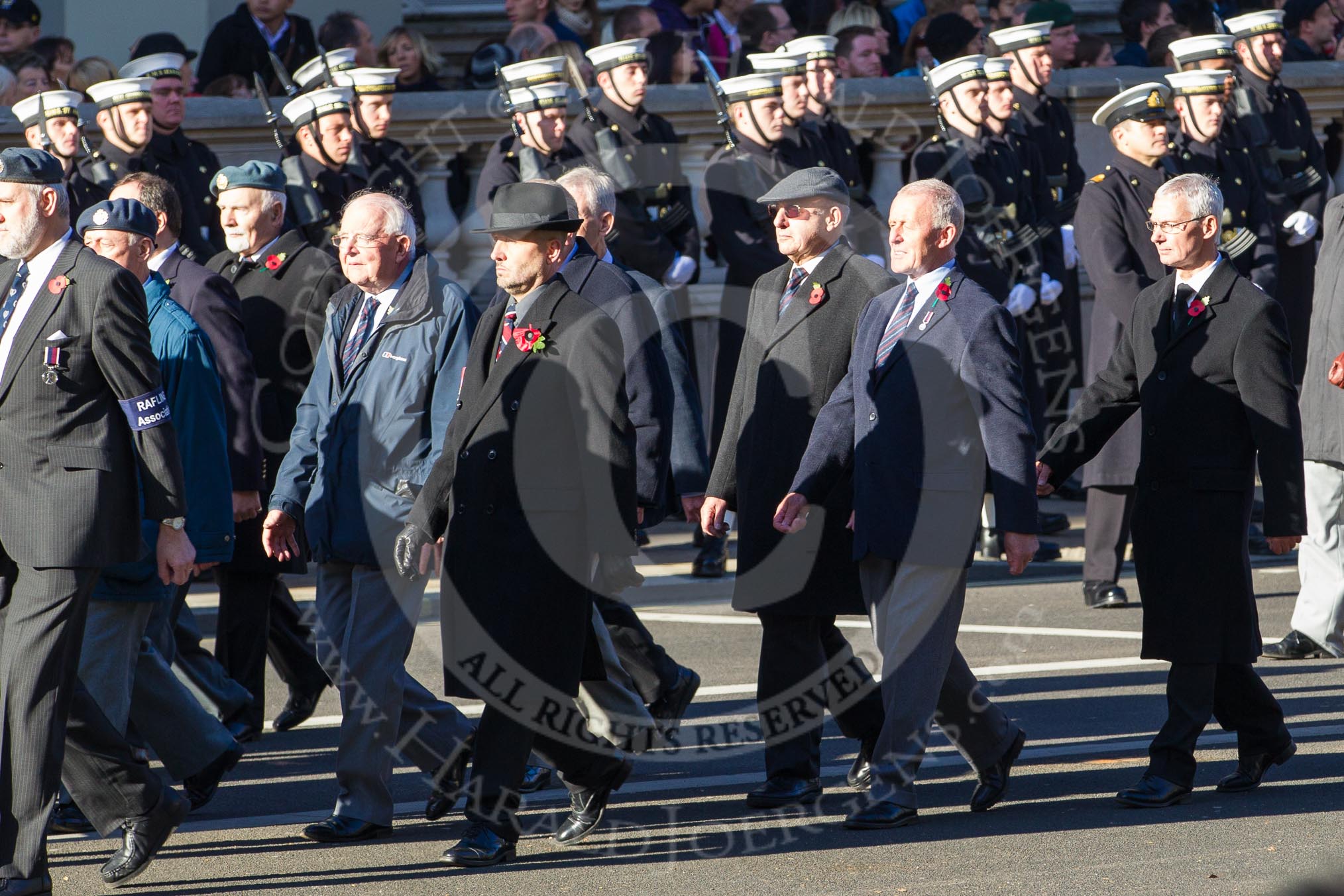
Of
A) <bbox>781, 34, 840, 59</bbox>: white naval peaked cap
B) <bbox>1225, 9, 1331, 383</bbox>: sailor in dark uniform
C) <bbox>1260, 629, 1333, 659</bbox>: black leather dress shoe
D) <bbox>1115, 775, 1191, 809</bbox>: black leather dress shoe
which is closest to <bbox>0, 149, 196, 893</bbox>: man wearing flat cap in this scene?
<bbox>1115, 775, 1191, 809</bbox>: black leather dress shoe

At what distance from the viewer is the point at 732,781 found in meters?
7.06

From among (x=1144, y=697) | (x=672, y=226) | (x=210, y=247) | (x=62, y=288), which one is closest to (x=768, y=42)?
(x=672, y=226)

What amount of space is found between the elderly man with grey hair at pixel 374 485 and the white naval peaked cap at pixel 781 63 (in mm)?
5207

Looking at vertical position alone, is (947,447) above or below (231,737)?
above

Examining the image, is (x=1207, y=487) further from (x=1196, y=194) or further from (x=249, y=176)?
(x=249, y=176)

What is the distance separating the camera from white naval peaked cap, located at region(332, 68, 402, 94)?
10977 millimetres

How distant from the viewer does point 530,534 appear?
19.9 ft

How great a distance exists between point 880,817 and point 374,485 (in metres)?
1.83

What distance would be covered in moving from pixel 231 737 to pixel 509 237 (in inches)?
69.9

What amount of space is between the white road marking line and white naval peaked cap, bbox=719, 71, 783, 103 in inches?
191

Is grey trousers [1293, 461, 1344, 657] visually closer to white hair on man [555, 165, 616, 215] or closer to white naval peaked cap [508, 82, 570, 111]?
white hair on man [555, 165, 616, 215]

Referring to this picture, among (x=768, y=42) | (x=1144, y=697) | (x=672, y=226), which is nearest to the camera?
(x=1144, y=697)

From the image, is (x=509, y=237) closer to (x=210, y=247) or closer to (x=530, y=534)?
(x=530, y=534)

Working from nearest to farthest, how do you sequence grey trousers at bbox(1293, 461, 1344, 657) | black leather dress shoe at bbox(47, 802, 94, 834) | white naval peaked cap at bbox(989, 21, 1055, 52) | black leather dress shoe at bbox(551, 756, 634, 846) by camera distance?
black leather dress shoe at bbox(551, 756, 634, 846) < black leather dress shoe at bbox(47, 802, 94, 834) < grey trousers at bbox(1293, 461, 1344, 657) < white naval peaked cap at bbox(989, 21, 1055, 52)
